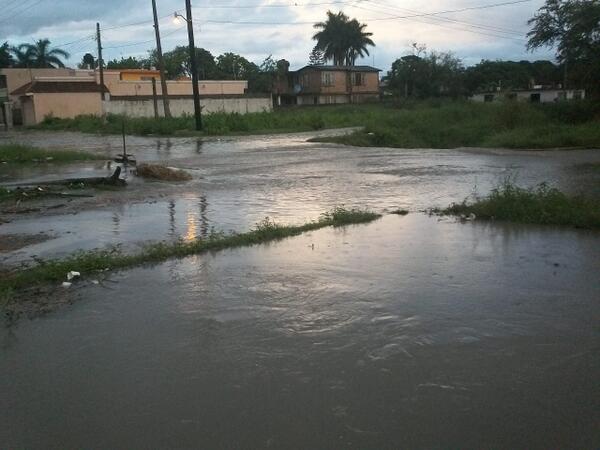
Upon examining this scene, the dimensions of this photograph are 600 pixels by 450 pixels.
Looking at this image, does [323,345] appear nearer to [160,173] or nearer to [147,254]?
[147,254]

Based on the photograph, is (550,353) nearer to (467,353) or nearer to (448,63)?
(467,353)

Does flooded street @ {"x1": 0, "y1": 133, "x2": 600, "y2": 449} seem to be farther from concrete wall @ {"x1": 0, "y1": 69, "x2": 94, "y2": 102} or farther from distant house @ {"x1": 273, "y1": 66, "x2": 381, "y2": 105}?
distant house @ {"x1": 273, "y1": 66, "x2": 381, "y2": 105}

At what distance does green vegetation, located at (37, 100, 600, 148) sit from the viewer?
1056 inches

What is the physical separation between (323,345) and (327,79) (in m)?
70.4

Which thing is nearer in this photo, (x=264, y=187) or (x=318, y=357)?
(x=318, y=357)

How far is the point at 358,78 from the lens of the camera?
76438 millimetres

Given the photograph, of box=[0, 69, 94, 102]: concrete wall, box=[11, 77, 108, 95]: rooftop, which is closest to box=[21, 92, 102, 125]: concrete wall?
box=[11, 77, 108, 95]: rooftop

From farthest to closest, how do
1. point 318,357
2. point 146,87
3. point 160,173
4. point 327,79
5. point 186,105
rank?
point 327,79 → point 146,87 → point 186,105 → point 160,173 → point 318,357

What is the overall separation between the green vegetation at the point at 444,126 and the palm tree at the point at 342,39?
1590 inches

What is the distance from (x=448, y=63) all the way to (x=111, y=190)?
60790 millimetres

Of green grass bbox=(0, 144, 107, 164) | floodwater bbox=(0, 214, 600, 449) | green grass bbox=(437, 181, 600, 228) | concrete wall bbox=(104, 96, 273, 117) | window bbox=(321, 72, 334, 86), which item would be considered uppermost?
window bbox=(321, 72, 334, 86)

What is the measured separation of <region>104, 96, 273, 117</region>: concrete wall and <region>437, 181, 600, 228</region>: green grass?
41305mm

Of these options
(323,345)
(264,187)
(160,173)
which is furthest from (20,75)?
(323,345)

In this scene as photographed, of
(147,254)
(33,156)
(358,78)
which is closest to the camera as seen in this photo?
(147,254)
